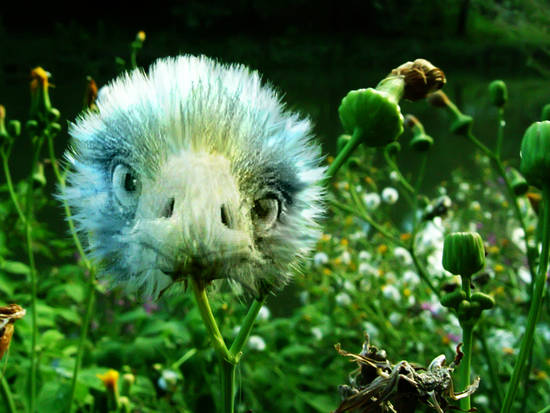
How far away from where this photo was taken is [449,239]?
404 millimetres

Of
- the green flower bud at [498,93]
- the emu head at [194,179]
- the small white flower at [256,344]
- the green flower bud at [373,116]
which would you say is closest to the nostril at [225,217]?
the emu head at [194,179]

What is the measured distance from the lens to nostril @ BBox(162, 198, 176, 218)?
275 millimetres

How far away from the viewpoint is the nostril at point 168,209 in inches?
10.8

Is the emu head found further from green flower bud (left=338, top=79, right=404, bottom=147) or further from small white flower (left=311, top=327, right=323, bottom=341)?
small white flower (left=311, top=327, right=323, bottom=341)

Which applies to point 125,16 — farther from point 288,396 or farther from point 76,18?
point 288,396

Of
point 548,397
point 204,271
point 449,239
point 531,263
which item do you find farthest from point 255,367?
point 204,271

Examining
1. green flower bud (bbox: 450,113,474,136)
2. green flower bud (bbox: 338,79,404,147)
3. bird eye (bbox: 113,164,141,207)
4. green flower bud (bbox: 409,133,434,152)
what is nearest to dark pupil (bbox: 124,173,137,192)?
bird eye (bbox: 113,164,141,207)

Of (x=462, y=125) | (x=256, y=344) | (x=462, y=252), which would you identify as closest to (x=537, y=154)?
(x=462, y=252)

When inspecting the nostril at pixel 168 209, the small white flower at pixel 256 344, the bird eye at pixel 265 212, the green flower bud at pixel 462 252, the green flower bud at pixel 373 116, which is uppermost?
the green flower bud at pixel 373 116

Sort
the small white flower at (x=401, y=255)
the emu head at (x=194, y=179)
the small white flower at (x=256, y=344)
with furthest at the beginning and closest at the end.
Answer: the small white flower at (x=401, y=255) < the small white flower at (x=256, y=344) < the emu head at (x=194, y=179)

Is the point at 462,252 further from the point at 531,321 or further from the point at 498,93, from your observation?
the point at 498,93

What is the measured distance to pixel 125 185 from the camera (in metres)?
A: 0.31

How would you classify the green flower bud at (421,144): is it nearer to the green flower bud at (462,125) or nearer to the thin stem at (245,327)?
the green flower bud at (462,125)

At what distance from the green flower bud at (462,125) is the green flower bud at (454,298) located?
18.6 inches
